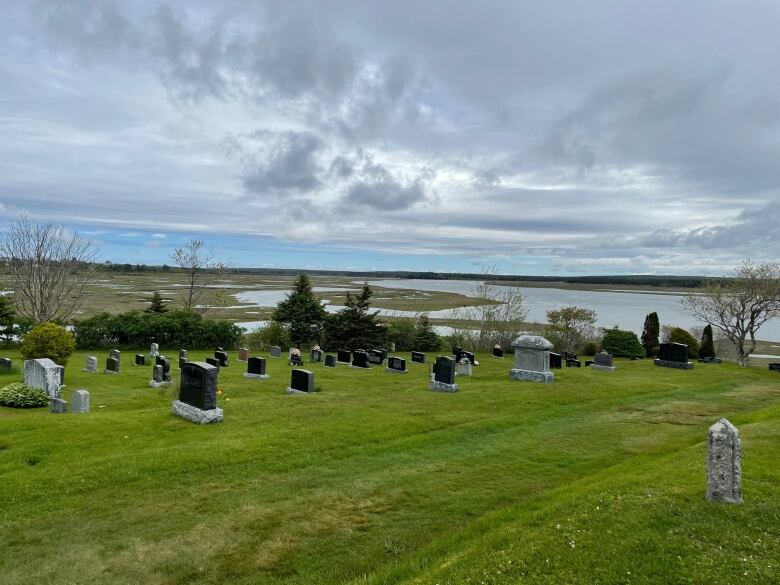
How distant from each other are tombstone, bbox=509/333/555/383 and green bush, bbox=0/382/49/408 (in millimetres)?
16576

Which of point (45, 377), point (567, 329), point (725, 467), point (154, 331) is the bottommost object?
point (45, 377)

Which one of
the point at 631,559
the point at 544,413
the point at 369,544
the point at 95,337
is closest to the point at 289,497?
the point at 369,544

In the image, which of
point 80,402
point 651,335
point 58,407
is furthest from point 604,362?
point 58,407

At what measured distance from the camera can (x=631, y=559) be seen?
203 inches

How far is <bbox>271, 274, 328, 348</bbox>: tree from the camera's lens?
3634 cm

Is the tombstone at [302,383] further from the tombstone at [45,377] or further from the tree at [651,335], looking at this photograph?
the tree at [651,335]

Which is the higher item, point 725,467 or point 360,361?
point 725,467

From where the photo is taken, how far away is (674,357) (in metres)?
26.3

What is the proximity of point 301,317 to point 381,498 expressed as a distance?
29.1 meters

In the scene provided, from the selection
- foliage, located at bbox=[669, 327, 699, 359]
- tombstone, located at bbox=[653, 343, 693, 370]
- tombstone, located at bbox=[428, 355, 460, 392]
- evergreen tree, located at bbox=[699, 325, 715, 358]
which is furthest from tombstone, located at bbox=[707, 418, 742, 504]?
evergreen tree, located at bbox=[699, 325, 715, 358]

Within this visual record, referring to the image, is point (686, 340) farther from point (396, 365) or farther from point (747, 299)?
point (396, 365)

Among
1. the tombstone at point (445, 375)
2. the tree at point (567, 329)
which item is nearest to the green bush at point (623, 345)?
the tree at point (567, 329)

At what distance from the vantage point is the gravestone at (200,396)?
12195 millimetres

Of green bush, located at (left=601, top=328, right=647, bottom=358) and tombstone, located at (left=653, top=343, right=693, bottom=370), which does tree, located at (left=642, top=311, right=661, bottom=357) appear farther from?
tombstone, located at (left=653, top=343, right=693, bottom=370)
